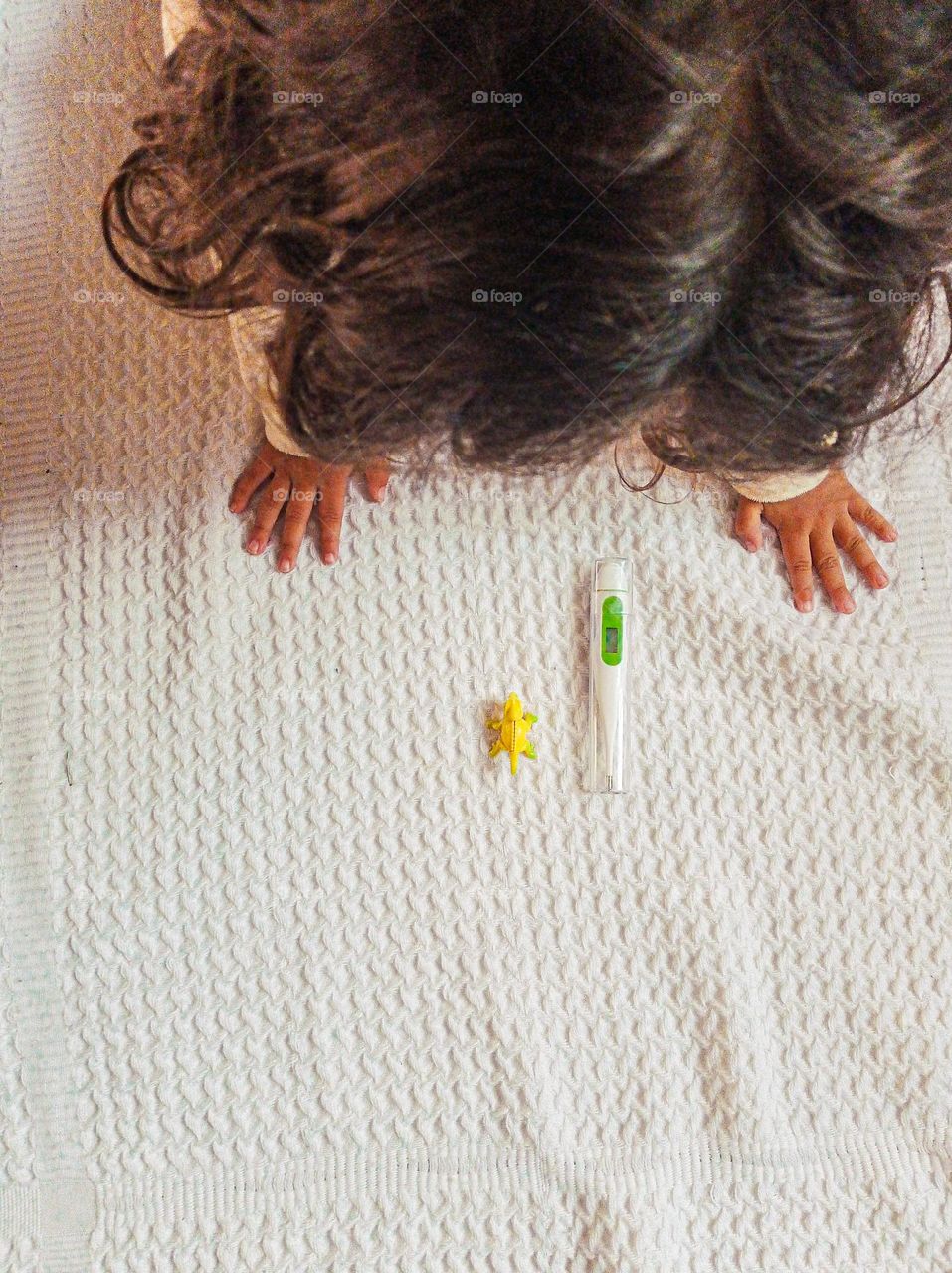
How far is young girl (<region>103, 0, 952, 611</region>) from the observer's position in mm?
512

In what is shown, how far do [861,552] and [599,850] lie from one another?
0.88 ft

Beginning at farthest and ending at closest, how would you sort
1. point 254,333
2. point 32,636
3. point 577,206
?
point 32,636
point 254,333
point 577,206

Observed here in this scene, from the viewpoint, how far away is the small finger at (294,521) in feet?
2.52

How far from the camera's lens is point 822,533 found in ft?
2.63

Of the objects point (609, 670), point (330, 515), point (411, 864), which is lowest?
point (411, 864)

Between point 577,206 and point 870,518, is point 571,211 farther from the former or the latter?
point 870,518

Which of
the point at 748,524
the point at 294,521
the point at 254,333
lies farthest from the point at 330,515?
the point at 748,524

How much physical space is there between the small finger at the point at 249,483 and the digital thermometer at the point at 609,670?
0.23 m

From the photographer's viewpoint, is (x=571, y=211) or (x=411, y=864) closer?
→ (x=571, y=211)

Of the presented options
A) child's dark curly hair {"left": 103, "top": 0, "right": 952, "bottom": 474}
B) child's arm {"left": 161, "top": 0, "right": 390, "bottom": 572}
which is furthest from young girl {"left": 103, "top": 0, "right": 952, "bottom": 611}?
child's arm {"left": 161, "top": 0, "right": 390, "bottom": 572}

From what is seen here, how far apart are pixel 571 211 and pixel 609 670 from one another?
33 cm

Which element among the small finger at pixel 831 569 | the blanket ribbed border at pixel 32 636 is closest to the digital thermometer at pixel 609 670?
the small finger at pixel 831 569

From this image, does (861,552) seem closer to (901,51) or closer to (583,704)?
(583,704)

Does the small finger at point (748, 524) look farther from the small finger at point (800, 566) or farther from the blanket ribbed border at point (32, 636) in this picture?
the blanket ribbed border at point (32, 636)
